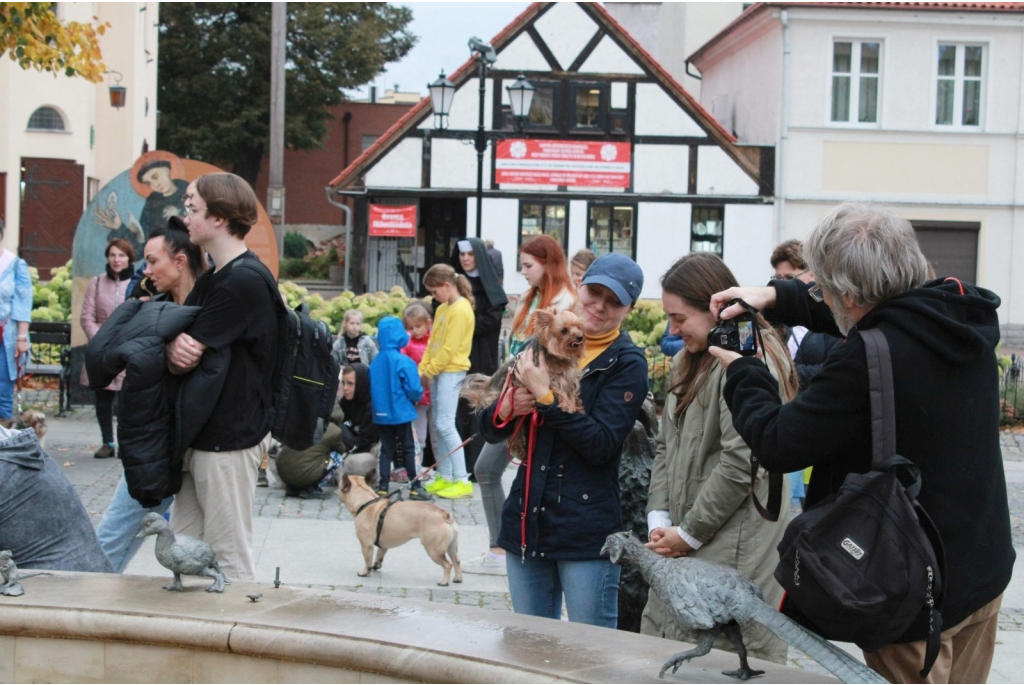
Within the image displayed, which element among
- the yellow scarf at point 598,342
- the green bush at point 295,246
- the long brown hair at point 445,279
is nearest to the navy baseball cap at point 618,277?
the yellow scarf at point 598,342

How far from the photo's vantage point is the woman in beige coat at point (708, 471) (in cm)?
368

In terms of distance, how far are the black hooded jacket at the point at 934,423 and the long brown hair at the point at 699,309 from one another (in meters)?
0.87

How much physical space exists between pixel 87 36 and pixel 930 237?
77.8 feet

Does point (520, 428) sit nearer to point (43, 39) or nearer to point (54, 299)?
point (43, 39)

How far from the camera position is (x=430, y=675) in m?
2.98

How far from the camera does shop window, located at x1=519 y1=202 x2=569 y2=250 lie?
29750mm

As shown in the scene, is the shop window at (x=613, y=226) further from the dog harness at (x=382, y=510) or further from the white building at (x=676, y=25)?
the dog harness at (x=382, y=510)

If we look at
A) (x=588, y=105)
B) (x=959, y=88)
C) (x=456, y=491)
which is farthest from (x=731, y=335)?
(x=959, y=88)

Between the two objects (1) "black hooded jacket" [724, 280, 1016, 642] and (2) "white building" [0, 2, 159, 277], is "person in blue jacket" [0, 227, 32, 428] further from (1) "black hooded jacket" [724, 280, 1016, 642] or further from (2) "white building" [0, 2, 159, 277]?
(2) "white building" [0, 2, 159, 277]

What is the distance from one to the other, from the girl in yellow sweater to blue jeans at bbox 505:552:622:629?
5.32 meters

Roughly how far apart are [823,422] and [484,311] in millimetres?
7841

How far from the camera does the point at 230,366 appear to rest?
14.5 feet

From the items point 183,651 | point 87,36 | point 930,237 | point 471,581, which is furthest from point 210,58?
point 183,651

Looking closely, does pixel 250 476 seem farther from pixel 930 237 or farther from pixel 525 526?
pixel 930 237
